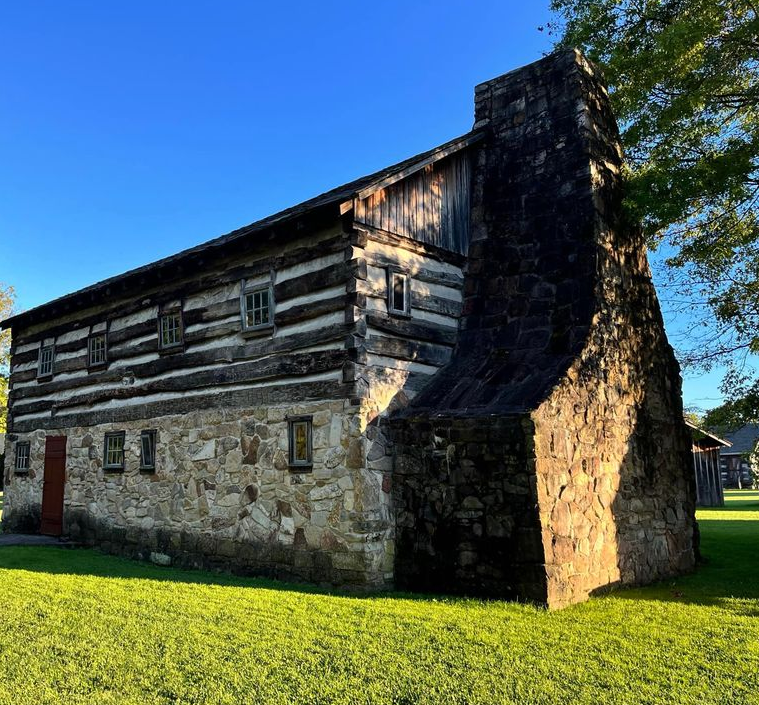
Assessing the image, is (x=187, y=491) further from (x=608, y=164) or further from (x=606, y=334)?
(x=608, y=164)

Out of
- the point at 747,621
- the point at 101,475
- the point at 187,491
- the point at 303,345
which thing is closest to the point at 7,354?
the point at 101,475

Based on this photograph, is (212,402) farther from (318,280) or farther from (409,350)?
(409,350)

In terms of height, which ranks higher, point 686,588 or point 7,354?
point 7,354

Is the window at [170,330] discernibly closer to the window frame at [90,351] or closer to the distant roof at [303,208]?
the distant roof at [303,208]

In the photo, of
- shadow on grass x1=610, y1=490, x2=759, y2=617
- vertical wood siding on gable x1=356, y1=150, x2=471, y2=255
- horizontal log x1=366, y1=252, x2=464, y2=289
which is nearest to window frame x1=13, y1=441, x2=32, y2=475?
horizontal log x1=366, y1=252, x2=464, y2=289

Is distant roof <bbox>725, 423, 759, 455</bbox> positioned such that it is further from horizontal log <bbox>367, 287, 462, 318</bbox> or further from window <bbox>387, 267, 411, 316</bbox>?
window <bbox>387, 267, 411, 316</bbox>

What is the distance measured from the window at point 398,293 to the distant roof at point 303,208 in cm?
140

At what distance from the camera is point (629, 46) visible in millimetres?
15094

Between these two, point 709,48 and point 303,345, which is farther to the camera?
point 709,48

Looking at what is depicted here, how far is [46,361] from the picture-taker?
17938mm

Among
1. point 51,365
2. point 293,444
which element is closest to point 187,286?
point 293,444

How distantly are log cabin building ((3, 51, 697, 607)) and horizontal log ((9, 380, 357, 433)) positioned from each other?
0.16 ft

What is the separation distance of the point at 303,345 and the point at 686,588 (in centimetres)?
686

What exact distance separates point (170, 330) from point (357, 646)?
→ 8.82 m
